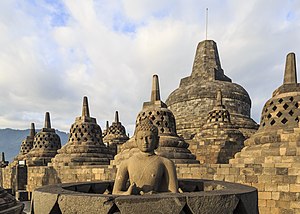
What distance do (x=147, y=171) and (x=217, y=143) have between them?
11577mm

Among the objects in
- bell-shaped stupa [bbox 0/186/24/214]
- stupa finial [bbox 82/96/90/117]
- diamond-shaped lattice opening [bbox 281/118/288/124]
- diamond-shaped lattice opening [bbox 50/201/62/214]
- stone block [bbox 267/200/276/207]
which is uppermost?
stupa finial [bbox 82/96/90/117]

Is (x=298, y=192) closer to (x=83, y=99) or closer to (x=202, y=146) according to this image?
(x=202, y=146)

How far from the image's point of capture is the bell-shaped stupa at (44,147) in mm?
16938

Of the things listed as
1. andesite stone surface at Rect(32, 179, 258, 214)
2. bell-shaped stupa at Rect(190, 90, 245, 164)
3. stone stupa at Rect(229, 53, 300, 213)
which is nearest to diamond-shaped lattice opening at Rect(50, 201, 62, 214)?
andesite stone surface at Rect(32, 179, 258, 214)

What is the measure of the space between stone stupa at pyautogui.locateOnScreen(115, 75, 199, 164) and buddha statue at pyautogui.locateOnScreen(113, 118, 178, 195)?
5.77 m

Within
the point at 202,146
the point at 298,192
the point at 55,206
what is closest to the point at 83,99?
the point at 202,146

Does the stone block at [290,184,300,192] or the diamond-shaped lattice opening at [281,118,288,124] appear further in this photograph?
the diamond-shaped lattice opening at [281,118,288,124]

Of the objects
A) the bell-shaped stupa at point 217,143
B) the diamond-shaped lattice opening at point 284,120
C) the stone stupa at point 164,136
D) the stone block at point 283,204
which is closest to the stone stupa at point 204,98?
the bell-shaped stupa at point 217,143

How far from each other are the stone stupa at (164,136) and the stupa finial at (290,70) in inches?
166

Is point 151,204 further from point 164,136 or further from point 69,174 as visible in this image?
point 69,174

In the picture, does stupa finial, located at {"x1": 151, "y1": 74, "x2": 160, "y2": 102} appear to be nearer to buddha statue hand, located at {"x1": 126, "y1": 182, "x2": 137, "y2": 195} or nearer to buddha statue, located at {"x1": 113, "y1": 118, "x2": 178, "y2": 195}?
buddha statue, located at {"x1": 113, "y1": 118, "x2": 178, "y2": 195}

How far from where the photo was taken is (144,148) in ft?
11.5

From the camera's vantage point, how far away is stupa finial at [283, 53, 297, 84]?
8.82 metres

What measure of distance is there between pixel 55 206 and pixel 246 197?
2025 mm
